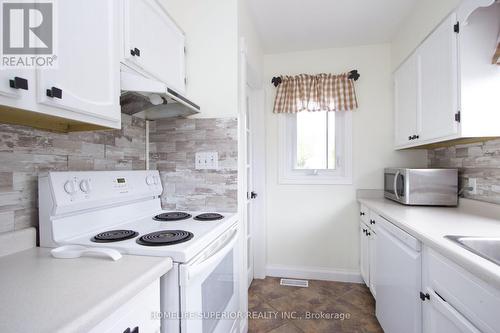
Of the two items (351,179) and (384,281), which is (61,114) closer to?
(384,281)

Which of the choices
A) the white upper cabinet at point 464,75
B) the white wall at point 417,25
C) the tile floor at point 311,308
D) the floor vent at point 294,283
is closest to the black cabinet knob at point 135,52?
the white upper cabinet at point 464,75

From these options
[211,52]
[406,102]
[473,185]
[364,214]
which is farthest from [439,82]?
[211,52]

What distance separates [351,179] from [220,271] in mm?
Result: 1872

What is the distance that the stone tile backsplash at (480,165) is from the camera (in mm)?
1548

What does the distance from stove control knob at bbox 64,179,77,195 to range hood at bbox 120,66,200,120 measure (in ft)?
1.57

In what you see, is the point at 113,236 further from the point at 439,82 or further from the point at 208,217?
the point at 439,82

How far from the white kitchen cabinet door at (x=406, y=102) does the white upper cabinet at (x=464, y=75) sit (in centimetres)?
20

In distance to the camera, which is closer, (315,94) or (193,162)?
(193,162)

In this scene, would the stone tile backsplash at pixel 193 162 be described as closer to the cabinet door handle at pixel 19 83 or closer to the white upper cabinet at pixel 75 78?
the white upper cabinet at pixel 75 78

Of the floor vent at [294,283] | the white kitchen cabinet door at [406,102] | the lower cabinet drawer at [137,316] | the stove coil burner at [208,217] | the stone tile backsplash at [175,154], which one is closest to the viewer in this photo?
the lower cabinet drawer at [137,316]

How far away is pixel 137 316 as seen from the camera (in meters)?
0.71

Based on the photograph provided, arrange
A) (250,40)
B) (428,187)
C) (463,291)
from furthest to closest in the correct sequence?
(250,40)
(428,187)
(463,291)

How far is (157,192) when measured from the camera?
163 cm

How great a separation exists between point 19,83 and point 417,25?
2.55 metres
